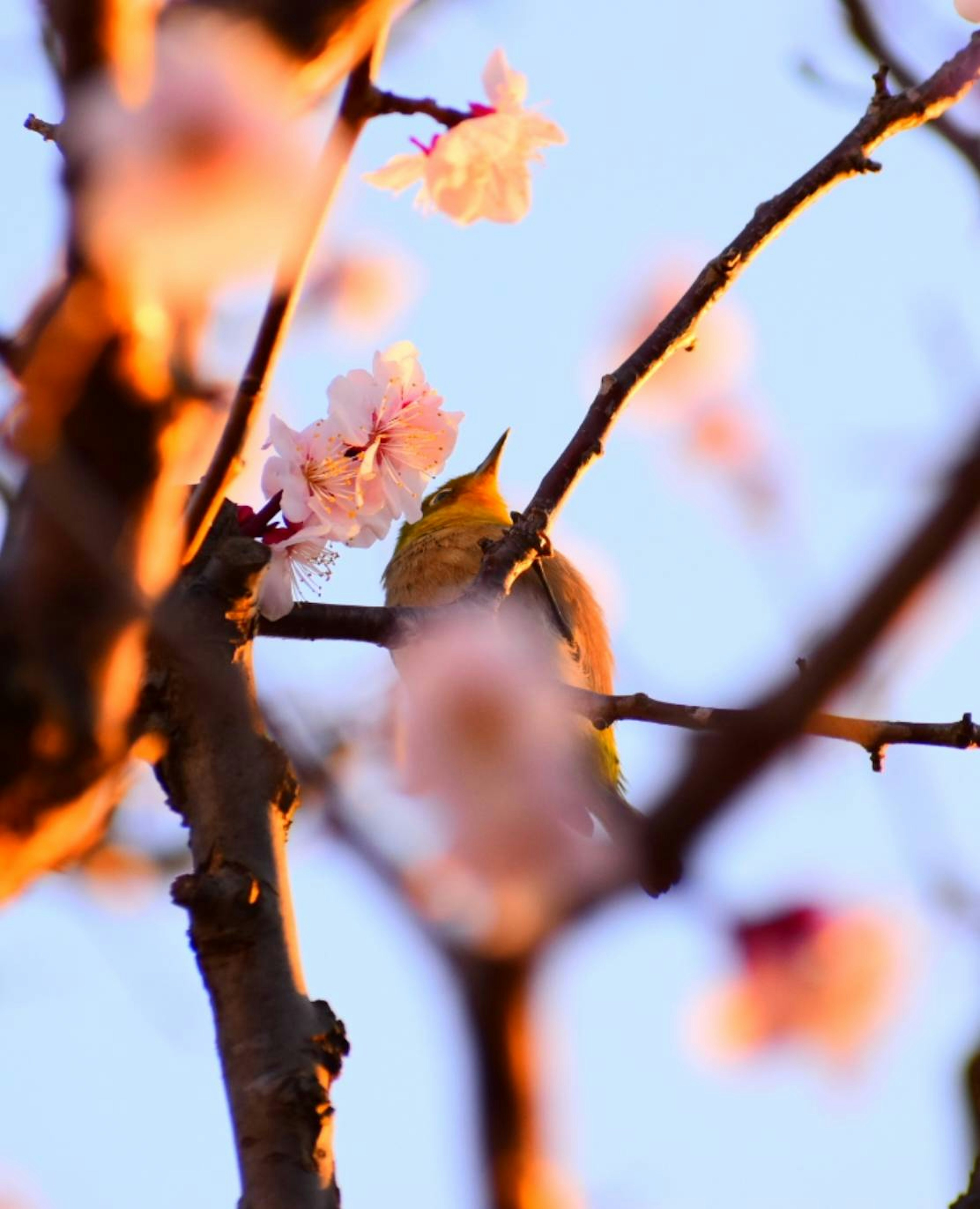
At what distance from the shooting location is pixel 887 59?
2.44 m

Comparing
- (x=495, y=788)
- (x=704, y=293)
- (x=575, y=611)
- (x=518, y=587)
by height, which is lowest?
(x=495, y=788)

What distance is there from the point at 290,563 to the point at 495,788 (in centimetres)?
118

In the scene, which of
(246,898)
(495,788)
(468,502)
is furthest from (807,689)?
(468,502)

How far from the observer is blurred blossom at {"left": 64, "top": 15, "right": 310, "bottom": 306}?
4.01ft

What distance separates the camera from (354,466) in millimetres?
2645

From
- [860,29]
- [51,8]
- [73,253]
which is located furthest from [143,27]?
[860,29]

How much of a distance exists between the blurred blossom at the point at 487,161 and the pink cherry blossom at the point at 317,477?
524 millimetres

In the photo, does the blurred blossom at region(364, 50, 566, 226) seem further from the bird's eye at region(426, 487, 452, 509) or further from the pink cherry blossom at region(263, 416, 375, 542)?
the bird's eye at region(426, 487, 452, 509)

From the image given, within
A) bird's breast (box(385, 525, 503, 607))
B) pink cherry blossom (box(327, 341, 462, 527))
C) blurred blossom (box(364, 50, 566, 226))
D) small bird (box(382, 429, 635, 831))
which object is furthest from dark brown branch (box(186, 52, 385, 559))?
bird's breast (box(385, 525, 503, 607))

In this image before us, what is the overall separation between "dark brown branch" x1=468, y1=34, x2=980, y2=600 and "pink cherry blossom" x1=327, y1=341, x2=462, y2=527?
7.8 inches

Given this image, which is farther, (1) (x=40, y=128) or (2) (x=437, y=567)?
(2) (x=437, y=567)

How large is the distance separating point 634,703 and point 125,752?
96cm

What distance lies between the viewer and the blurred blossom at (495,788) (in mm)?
804

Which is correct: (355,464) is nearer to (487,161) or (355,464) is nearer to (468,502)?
(487,161)
